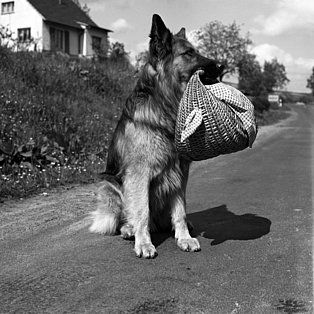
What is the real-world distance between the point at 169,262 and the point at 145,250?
0.91 ft

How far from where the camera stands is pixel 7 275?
3.91 metres

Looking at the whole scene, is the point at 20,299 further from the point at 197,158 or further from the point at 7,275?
A: the point at 197,158

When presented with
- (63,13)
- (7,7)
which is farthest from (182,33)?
(7,7)

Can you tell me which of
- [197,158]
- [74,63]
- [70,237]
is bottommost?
[70,237]

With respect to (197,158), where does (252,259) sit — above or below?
below

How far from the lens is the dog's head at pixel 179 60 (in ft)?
14.4

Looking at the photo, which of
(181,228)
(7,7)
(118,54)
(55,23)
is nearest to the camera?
(181,228)

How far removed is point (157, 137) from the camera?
4480mm

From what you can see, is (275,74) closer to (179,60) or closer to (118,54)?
(118,54)

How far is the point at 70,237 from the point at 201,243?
1.44 metres

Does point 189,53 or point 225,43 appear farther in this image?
point 225,43

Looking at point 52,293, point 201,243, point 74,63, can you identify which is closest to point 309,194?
point 201,243

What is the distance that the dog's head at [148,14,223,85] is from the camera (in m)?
4.38

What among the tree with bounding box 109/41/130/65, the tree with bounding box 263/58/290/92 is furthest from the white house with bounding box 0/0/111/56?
the tree with bounding box 263/58/290/92
